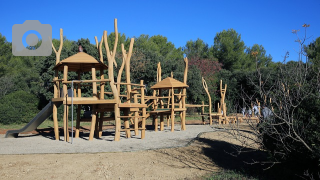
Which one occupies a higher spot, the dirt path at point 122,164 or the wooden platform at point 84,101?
the wooden platform at point 84,101

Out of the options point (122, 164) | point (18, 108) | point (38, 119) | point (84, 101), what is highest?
point (84, 101)

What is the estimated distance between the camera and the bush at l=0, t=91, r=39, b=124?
18.4m

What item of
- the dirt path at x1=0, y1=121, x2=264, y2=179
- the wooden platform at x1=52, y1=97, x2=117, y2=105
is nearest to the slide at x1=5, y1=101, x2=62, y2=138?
the wooden platform at x1=52, y1=97, x2=117, y2=105

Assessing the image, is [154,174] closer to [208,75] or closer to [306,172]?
[306,172]

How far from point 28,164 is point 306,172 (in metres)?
5.85

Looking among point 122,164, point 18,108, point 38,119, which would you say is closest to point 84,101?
point 38,119

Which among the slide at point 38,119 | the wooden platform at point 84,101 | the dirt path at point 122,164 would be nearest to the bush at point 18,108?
the slide at point 38,119

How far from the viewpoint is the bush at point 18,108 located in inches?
723

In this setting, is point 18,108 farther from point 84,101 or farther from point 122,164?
point 122,164

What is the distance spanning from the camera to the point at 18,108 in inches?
756

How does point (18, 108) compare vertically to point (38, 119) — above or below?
above

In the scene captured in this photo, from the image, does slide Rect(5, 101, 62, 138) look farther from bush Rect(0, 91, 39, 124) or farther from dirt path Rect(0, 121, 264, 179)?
bush Rect(0, 91, 39, 124)

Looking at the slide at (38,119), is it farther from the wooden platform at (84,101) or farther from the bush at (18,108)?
the bush at (18,108)

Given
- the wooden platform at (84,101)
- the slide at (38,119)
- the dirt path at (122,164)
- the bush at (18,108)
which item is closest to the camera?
the dirt path at (122,164)
